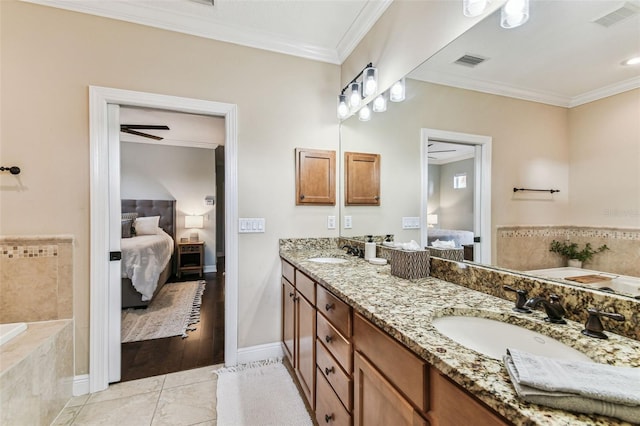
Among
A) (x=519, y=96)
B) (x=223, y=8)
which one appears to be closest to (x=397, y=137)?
(x=519, y=96)

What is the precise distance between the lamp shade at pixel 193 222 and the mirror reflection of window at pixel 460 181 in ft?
17.1

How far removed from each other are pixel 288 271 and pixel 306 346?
1.99ft

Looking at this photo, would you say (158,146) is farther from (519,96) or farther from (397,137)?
(519,96)

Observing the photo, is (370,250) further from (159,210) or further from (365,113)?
(159,210)

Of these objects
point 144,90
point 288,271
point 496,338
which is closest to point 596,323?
point 496,338

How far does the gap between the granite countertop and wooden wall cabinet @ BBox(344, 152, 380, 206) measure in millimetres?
847

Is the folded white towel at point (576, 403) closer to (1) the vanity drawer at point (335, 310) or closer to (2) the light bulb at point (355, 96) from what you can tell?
(1) the vanity drawer at point (335, 310)

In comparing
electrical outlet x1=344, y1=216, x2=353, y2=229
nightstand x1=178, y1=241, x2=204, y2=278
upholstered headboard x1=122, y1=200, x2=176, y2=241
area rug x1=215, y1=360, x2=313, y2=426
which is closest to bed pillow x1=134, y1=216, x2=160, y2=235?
upholstered headboard x1=122, y1=200, x2=176, y2=241

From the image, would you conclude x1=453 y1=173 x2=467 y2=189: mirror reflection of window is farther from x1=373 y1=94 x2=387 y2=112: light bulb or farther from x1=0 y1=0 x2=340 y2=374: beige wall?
x1=0 y1=0 x2=340 y2=374: beige wall

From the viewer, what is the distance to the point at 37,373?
1.49 metres

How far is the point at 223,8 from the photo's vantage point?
1.99 m

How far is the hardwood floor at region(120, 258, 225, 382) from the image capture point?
2139 mm

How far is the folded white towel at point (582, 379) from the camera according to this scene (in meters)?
0.46

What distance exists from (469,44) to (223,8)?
1.72 m
